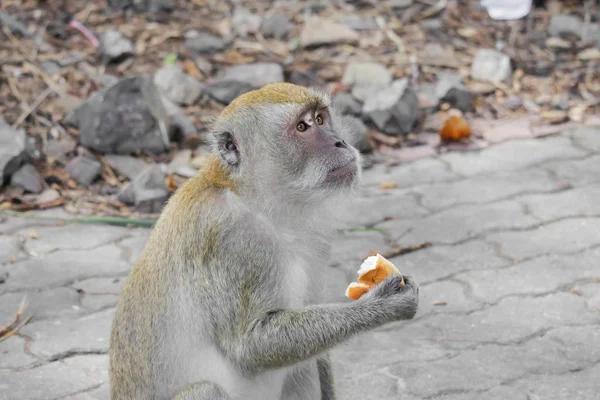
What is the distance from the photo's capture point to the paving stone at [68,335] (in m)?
4.48

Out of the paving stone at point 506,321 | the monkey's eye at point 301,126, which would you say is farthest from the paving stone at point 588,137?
the monkey's eye at point 301,126

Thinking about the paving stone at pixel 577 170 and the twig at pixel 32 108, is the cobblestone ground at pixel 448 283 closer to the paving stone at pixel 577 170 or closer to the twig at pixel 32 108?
the paving stone at pixel 577 170

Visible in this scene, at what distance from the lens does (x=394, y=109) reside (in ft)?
22.4

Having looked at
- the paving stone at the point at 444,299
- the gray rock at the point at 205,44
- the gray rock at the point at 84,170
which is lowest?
the paving stone at the point at 444,299

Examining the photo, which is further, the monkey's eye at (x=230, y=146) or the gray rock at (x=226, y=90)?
the gray rock at (x=226, y=90)

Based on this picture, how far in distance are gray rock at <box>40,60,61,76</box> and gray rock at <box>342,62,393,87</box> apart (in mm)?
2259

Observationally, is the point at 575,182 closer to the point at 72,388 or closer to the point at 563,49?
the point at 563,49

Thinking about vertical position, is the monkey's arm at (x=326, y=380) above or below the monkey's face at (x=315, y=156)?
below

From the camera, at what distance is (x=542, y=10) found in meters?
8.68

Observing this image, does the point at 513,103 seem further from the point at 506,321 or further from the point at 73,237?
the point at 73,237

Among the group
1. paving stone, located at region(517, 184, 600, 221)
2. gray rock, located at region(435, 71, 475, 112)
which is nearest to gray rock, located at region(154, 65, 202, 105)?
gray rock, located at region(435, 71, 475, 112)

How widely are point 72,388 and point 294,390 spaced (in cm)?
105

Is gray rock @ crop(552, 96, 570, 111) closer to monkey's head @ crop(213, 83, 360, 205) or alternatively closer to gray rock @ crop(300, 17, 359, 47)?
gray rock @ crop(300, 17, 359, 47)

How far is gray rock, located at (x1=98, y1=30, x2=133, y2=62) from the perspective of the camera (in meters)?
7.50
